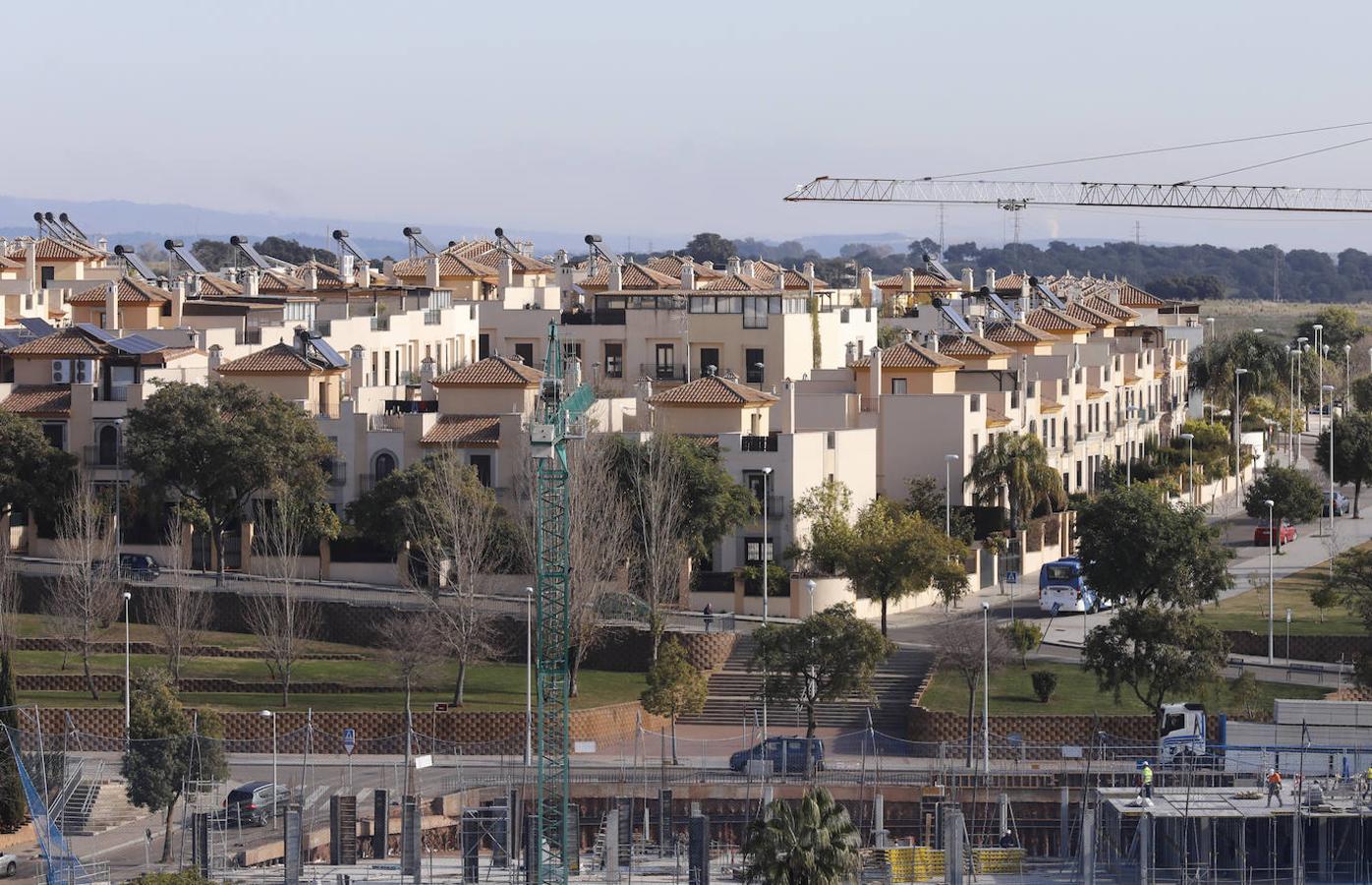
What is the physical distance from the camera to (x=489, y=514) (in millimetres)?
68188

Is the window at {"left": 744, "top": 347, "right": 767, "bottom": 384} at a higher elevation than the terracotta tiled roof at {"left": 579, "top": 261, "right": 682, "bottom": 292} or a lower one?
lower

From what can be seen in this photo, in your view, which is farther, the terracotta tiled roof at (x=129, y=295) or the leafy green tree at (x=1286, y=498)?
the terracotta tiled roof at (x=129, y=295)

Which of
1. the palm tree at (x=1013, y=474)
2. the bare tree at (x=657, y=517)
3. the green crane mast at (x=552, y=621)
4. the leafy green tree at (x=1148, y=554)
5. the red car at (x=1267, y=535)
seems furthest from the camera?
the red car at (x=1267, y=535)

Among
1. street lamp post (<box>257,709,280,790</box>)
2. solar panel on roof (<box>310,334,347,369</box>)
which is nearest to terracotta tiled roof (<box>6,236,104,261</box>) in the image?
solar panel on roof (<box>310,334,347,369</box>)

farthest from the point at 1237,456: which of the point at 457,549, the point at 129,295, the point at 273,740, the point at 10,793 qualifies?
the point at 10,793

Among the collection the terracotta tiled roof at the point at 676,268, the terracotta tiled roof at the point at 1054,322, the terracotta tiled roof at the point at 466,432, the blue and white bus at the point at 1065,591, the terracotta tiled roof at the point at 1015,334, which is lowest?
the blue and white bus at the point at 1065,591

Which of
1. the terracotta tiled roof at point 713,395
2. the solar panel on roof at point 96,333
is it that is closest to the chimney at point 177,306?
the solar panel on roof at point 96,333

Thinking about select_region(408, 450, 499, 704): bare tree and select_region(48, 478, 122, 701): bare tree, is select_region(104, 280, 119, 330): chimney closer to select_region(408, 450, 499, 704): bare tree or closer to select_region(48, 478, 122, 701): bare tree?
select_region(48, 478, 122, 701): bare tree

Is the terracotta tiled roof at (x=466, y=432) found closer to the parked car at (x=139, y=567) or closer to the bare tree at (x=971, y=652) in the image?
Result: the parked car at (x=139, y=567)

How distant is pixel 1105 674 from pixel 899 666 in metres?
5.83

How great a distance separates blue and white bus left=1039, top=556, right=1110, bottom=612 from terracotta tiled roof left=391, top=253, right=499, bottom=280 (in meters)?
44.4

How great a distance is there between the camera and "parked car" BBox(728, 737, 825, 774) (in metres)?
57.5

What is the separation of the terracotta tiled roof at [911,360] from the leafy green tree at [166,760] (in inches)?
1258

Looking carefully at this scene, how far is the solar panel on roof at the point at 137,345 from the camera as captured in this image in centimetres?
7694
